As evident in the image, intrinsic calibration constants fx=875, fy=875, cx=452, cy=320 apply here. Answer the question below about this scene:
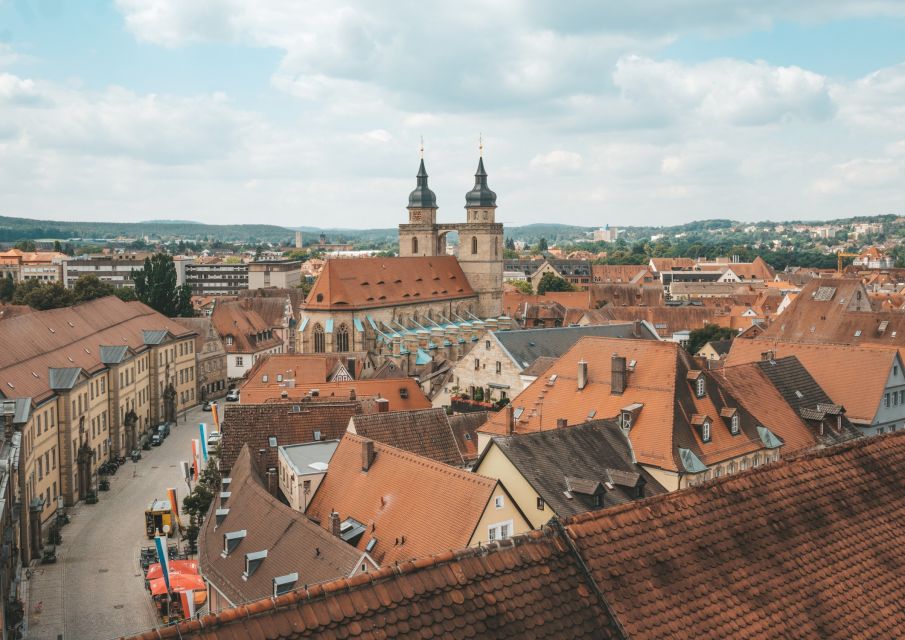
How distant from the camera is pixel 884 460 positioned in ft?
45.1

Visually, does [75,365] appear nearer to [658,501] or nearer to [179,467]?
[179,467]

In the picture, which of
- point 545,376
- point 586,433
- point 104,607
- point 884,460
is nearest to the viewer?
point 884,460

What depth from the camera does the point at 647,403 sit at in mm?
37531

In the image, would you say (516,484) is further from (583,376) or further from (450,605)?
(450,605)

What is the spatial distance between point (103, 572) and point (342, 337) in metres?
53.6

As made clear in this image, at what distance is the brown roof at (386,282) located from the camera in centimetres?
9381

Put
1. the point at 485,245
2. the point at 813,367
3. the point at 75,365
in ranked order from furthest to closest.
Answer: the point at 485,245
the point at 75,365
the point at 813,367

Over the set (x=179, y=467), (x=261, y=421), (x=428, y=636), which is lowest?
(x=179, y=467)

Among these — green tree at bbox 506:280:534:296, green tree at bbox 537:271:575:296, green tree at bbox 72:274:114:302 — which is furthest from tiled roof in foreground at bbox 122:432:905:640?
green tree at bbox 506:280:534:296

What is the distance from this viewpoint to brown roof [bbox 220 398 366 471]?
43250mm

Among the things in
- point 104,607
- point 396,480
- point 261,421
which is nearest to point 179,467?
point 261,421

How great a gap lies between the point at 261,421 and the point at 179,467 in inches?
823

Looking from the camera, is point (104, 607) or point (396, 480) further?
point (104, 607)

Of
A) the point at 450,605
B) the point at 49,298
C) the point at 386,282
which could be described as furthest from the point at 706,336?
the point at 450,605
